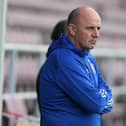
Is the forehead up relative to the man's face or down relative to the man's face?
up

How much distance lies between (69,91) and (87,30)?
0.35 metres

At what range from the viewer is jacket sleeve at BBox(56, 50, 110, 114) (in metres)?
3.44

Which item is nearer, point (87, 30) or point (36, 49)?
point (87, 30)

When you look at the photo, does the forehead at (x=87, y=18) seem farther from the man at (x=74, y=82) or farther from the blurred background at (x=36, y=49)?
the blurred background at (x=36, y=49)

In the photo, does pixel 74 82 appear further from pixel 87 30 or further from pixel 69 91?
pixel 87 30

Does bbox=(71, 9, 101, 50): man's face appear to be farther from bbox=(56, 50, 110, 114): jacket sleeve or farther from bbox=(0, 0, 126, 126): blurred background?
bbox=(0, 0, 126, 126): blurred background

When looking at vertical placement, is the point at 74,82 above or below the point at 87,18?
below

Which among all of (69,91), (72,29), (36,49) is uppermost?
(72,29)

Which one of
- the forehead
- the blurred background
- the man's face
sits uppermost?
the forehead

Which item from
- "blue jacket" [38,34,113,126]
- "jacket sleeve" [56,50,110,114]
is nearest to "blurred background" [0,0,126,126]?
"blue jacket" [38,34,113,126]

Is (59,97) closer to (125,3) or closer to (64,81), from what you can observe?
(64,81)

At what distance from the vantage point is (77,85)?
11.3 ft

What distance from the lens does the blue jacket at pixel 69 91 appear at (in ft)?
11.3

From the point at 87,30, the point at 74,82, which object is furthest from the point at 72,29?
the point at 74,82
